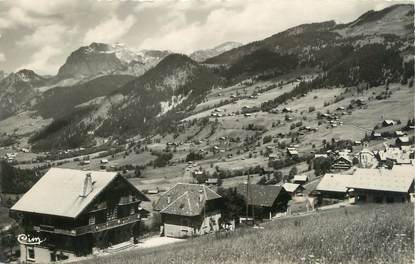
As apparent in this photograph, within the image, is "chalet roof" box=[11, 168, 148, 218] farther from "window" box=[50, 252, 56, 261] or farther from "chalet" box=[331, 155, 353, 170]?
"chalet" box=[331, 155, 353, 170]

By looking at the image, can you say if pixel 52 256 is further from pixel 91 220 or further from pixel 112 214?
pixel 112 214

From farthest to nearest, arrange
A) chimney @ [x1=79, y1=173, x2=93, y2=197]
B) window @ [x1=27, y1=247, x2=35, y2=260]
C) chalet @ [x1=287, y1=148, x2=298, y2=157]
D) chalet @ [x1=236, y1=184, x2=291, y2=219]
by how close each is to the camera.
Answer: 1. chalet @ [x1=287, y1=148, x2=298, y2=157]
2. chalet @ [x1=236, y1=184, x2=291, y2=219]
3. window @ [x1=27, y1=247, x2=35, y2=260]
4. chimney @ [x1=79, y1=173, x2=93, y2=197]

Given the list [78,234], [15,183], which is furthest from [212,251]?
[15,183]

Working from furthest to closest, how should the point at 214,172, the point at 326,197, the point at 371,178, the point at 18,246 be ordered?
1. the point at 214,172
2. the point at 326,197
3. the point at 371,178
4. the point at 18,246

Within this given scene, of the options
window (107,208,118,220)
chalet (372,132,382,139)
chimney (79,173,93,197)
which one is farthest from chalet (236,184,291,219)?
chalet (372,132,382,139)

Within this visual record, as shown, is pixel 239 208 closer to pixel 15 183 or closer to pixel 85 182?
pixel 85 182

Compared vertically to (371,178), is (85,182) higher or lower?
higher
